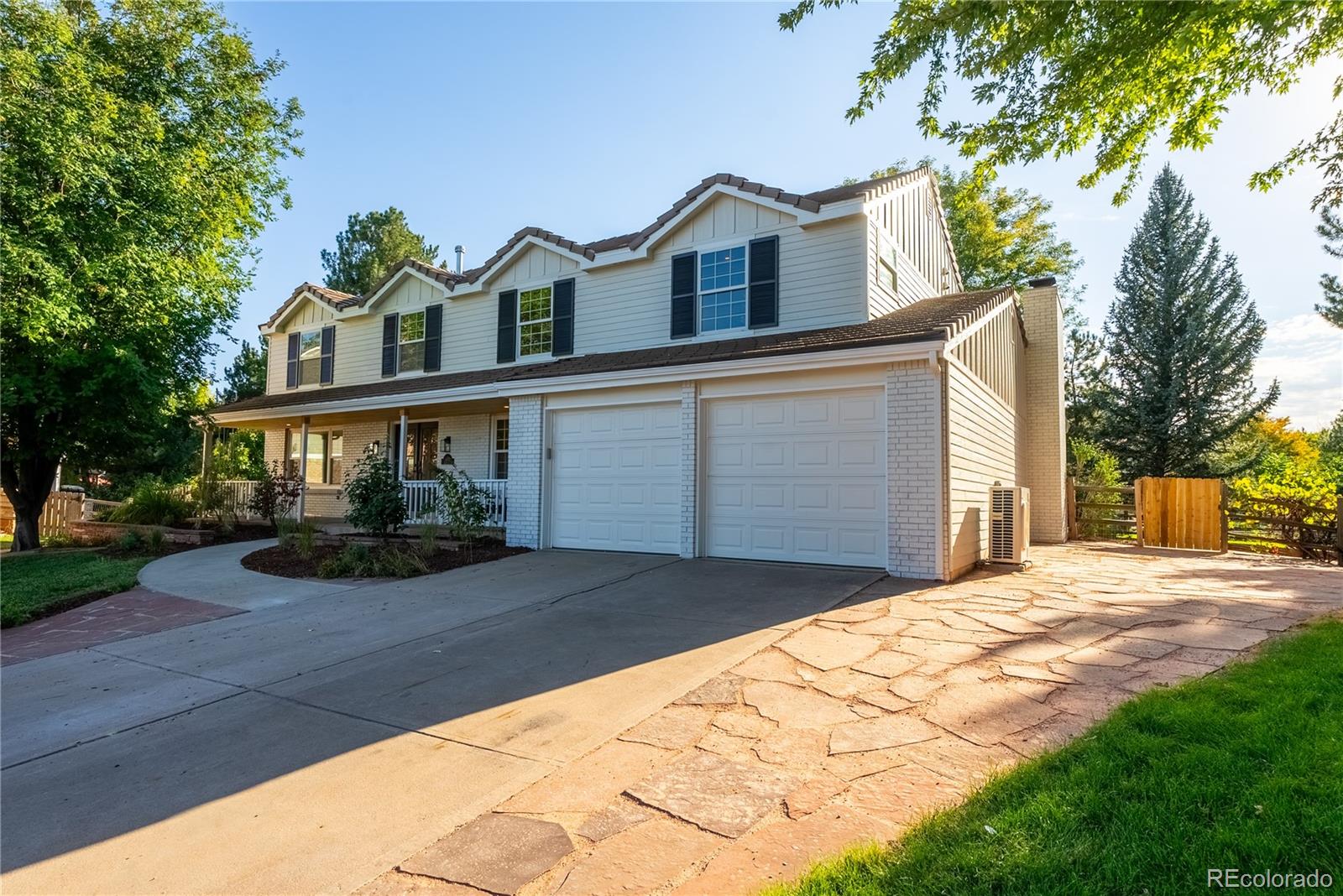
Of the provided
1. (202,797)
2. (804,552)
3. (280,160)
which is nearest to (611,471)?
(804,552)

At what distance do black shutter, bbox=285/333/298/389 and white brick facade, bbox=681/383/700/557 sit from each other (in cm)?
1350

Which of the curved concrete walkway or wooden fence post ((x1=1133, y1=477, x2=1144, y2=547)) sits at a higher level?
wooden fence post ((x1=1133, y1=477, x2=1144, y2=547))

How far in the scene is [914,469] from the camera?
8.26 meters

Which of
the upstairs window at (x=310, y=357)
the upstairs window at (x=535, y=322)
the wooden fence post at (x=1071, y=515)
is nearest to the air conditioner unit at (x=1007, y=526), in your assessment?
the wooden fence post at (x=1071, y=515)

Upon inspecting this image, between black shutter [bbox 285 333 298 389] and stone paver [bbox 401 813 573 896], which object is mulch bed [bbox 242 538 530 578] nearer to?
stone paver [bbox 401 813 573 896]

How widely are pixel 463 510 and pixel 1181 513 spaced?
14188mm

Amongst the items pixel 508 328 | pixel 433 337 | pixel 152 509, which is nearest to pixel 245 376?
pixel 152 509

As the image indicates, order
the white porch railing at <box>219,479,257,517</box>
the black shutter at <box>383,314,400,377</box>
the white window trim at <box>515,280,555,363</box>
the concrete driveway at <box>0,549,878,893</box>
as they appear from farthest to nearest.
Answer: the black shutter at <box>383,314,400,377</box>
the white porch railing at <box>219,479,257,517</box>
the white window trim at <box>515,280,555,363</box>
the concrete driveway at <box>0,549,878,893</box>

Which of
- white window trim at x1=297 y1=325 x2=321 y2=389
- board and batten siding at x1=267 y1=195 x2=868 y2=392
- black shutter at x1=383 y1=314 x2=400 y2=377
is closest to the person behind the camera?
board and batten siding at x1=267 y1=195 x2=868 y2=392

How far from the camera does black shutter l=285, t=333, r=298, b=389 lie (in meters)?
18.5

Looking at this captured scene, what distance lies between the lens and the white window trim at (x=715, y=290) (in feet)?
36.7

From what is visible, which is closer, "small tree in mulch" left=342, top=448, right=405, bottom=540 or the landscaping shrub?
"small tree in mulch" left=342, top=448, right=405, bottom=540

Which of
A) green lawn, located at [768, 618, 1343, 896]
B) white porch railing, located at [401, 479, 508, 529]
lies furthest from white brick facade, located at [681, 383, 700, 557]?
green lawn, located at [768, 618, 1343, 896]

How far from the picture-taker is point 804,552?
9.11 meters
